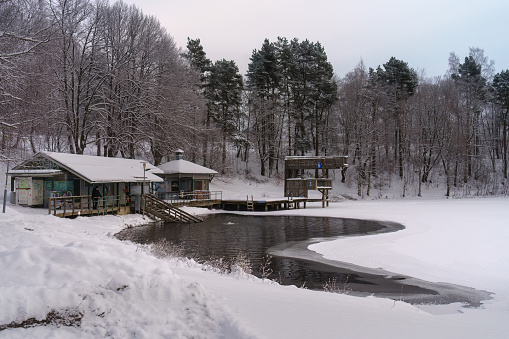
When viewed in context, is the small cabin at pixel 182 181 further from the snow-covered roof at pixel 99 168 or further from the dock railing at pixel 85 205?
the dock railing at pixel 85 205

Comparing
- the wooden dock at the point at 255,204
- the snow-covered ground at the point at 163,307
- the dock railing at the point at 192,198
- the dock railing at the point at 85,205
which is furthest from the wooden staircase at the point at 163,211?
the snow-covered ground at the point at 163,307

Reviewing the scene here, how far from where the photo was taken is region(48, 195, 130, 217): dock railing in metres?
21.4

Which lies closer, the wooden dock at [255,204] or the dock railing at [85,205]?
the dock railing at [85,205]

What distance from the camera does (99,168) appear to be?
25.2 metres

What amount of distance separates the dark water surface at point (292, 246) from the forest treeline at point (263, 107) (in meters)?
13.3

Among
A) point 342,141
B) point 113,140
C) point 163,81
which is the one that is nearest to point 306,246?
point 113,140

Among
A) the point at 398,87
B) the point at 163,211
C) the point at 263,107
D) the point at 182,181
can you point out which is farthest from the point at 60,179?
the point at 398,87

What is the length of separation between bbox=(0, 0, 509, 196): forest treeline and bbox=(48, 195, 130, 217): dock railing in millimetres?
7760

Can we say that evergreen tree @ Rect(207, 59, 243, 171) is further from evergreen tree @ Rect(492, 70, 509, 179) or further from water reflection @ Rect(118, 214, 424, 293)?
evergreen tree @ Rect(492, 70, 509, 179)

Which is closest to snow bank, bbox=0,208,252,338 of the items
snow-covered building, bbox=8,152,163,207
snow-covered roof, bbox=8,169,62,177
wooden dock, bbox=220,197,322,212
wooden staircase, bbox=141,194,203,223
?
snow-covered building, bbox=8,152,163,207

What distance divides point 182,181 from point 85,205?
12926 mm

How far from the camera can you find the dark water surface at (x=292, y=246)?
10.7 metres

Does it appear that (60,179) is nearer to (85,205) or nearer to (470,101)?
(85,205)

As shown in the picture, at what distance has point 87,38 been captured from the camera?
3030 cm
